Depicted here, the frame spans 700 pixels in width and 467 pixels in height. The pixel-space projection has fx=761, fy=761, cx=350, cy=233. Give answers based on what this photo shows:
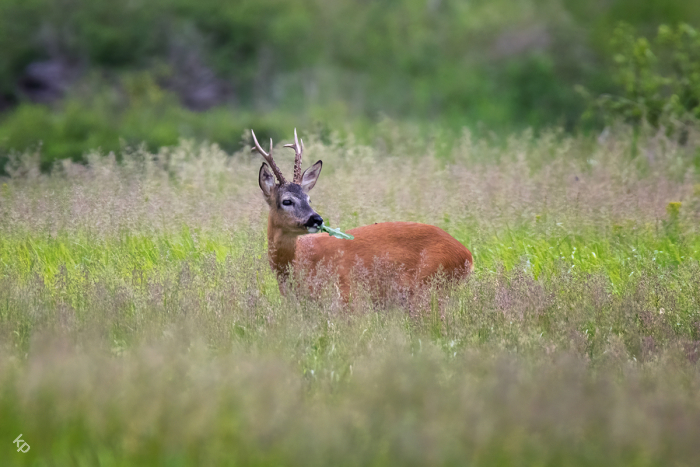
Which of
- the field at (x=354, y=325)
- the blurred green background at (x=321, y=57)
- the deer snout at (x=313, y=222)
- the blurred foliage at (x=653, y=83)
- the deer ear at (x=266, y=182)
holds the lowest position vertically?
the field at (x=354, y=325)

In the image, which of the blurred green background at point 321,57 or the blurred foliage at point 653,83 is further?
the blurred green background at point 321,57

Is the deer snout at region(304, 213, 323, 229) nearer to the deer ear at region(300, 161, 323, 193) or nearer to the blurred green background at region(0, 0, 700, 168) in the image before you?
the deer ear at region(300, 161, 323, 193)

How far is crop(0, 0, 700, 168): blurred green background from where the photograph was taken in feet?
69.3

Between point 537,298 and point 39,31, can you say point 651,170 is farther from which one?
point 39,31

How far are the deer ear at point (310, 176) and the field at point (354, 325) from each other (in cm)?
59

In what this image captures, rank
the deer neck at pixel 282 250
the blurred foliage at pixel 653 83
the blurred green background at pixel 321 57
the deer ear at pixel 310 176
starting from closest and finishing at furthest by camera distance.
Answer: the deer neck at pixel 282 250, the deer ear at pixel 310 176, the blurred foliage at pixel 653 83, the blurred green background at pixel 321 57

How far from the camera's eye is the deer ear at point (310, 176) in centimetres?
537

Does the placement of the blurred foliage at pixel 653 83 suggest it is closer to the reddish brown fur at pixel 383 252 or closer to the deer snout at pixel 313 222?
the reddish brown fur at pixel 383 252

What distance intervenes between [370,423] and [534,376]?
34.3 inches

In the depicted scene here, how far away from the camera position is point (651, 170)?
26.5 feet

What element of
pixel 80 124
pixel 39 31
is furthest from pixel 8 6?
pixel 80 124

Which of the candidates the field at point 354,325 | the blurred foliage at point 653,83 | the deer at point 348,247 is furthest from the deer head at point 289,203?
the blurred foliage at point 653,83

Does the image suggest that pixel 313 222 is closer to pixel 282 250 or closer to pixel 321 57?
pixel 282 250

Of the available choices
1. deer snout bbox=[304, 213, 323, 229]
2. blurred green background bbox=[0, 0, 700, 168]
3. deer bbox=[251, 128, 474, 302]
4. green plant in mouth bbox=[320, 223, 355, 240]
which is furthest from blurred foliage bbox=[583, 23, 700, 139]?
deer snout bbox=[304, 213, 323, 229]
